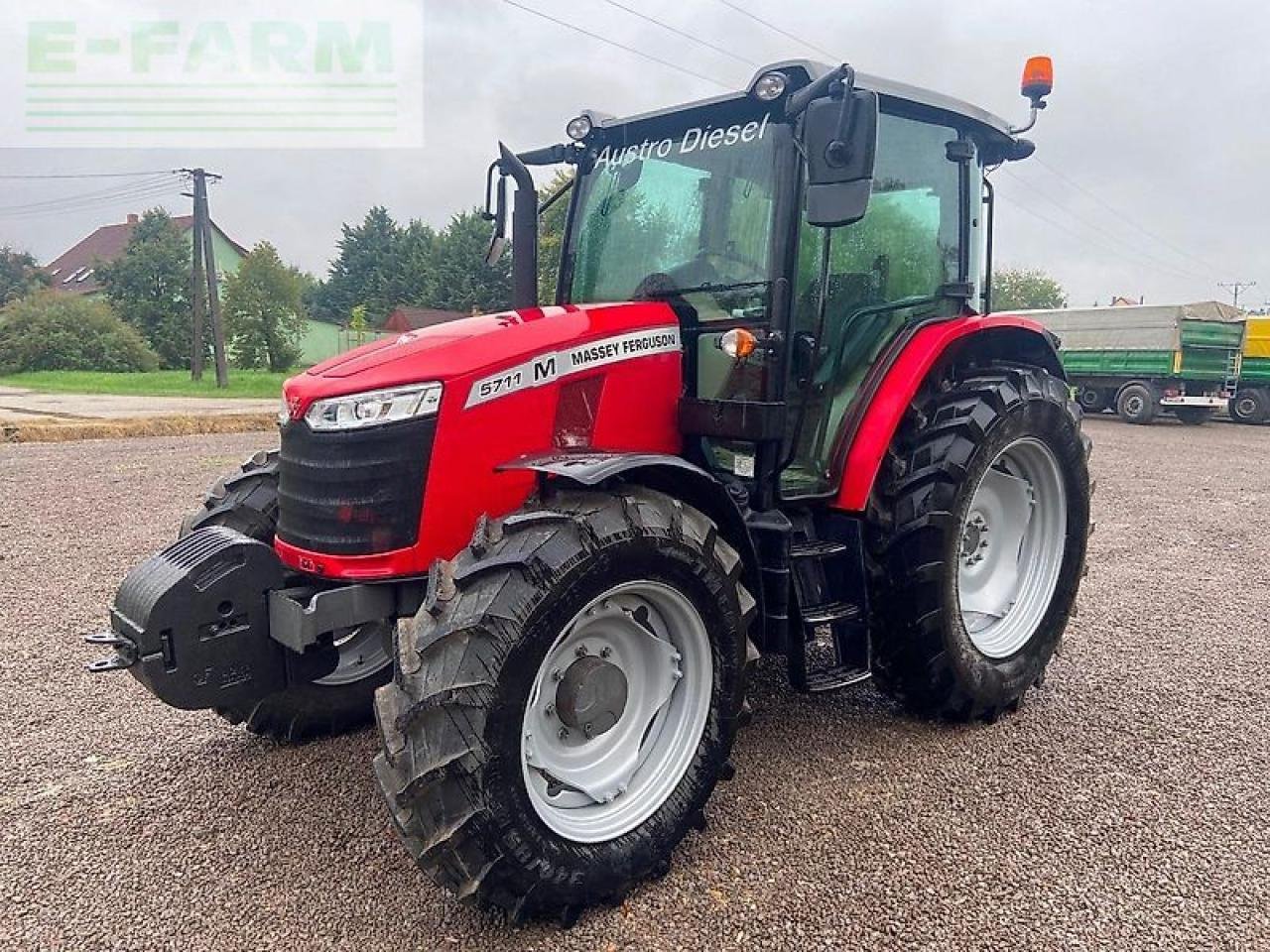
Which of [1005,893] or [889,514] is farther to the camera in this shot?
[889,514]

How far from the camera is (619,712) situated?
2621 mm

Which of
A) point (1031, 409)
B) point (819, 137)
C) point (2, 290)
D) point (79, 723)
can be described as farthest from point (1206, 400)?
point (2, 290)

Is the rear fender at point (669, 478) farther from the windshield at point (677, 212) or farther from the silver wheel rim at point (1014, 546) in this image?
the silver wheel rim at point (1014, 546)

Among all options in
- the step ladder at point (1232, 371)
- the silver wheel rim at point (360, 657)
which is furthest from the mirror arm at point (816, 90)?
the step ladder at point (1232, 371)

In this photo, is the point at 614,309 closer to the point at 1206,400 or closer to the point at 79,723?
the point at 79,723

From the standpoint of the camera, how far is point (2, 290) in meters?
64.0

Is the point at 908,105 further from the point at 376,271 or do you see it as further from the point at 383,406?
the point at 376,271

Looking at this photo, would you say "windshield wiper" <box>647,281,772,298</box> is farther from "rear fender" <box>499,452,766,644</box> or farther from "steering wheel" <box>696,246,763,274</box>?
"rear fender" <box>499,452,766,644</box>

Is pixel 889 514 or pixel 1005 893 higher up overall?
pixel 889 514

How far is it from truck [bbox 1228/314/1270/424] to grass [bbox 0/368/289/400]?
78.9 ft

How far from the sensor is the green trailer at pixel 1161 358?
63.1 ft

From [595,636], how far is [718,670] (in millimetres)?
375

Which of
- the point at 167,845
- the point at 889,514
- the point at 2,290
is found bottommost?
the point at 167,845

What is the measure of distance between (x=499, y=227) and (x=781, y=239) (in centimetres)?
134
